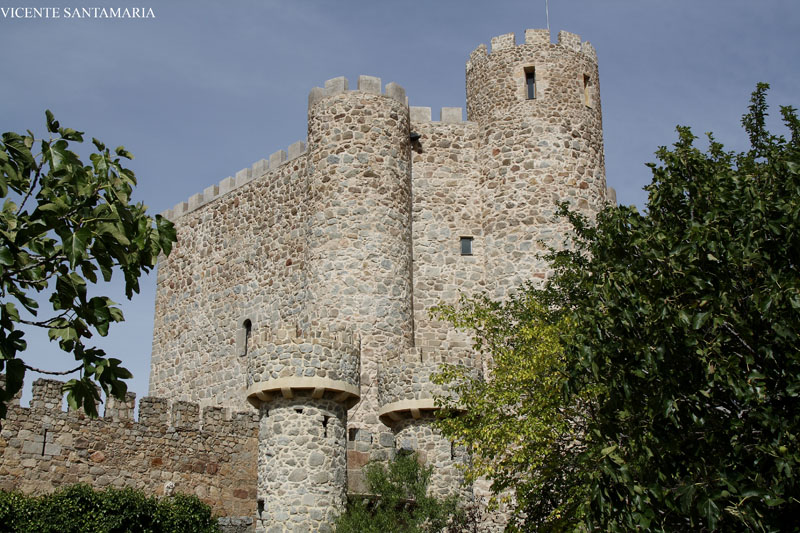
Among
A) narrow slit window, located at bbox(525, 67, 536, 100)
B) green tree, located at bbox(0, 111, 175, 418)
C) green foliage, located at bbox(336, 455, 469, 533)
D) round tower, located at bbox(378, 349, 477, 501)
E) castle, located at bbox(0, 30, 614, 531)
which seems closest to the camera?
green tree, located at bbox(0, 111, 175, 418)

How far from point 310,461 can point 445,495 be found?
3.20 meters

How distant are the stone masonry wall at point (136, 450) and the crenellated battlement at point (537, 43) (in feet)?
38.9

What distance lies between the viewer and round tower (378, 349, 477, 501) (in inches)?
850

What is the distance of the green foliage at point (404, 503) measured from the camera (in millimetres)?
19859

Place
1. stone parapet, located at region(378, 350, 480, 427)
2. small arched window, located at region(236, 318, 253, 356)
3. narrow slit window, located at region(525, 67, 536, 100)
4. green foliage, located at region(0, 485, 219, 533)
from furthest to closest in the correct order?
small arched window, located at region(236, 318, 253, 356), narrow slit window, located at region(525, 67, 536, 100), stone parapet, located at region(378, 350, 480, 427), green foliage, located at region(0, 485, 219, 533)

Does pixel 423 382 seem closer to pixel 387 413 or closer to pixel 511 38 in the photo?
pixel 387 413

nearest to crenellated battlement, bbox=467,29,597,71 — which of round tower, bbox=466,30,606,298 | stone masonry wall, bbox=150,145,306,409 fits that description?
round tower, bbox=466,30,606,298

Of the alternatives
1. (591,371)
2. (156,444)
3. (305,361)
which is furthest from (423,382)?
(591,371)

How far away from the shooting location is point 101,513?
20.3 meters

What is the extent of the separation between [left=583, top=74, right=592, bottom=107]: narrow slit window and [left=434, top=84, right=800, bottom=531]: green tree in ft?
45.6

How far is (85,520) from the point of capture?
20.1 metres

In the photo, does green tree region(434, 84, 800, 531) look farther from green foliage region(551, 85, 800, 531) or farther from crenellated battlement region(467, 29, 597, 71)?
crenellated battlement region(467, 29, 597, 71)

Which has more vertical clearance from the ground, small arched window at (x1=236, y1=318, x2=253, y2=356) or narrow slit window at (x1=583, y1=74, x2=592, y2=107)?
narrow slit window at (x1=583, y1=74, x2=592, y2=107)

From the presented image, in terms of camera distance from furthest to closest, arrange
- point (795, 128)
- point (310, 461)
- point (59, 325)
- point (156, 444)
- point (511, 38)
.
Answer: point (511, 38)
point (156, 444)
point (310, 461)
point (795, 128)
point (59, 325)
